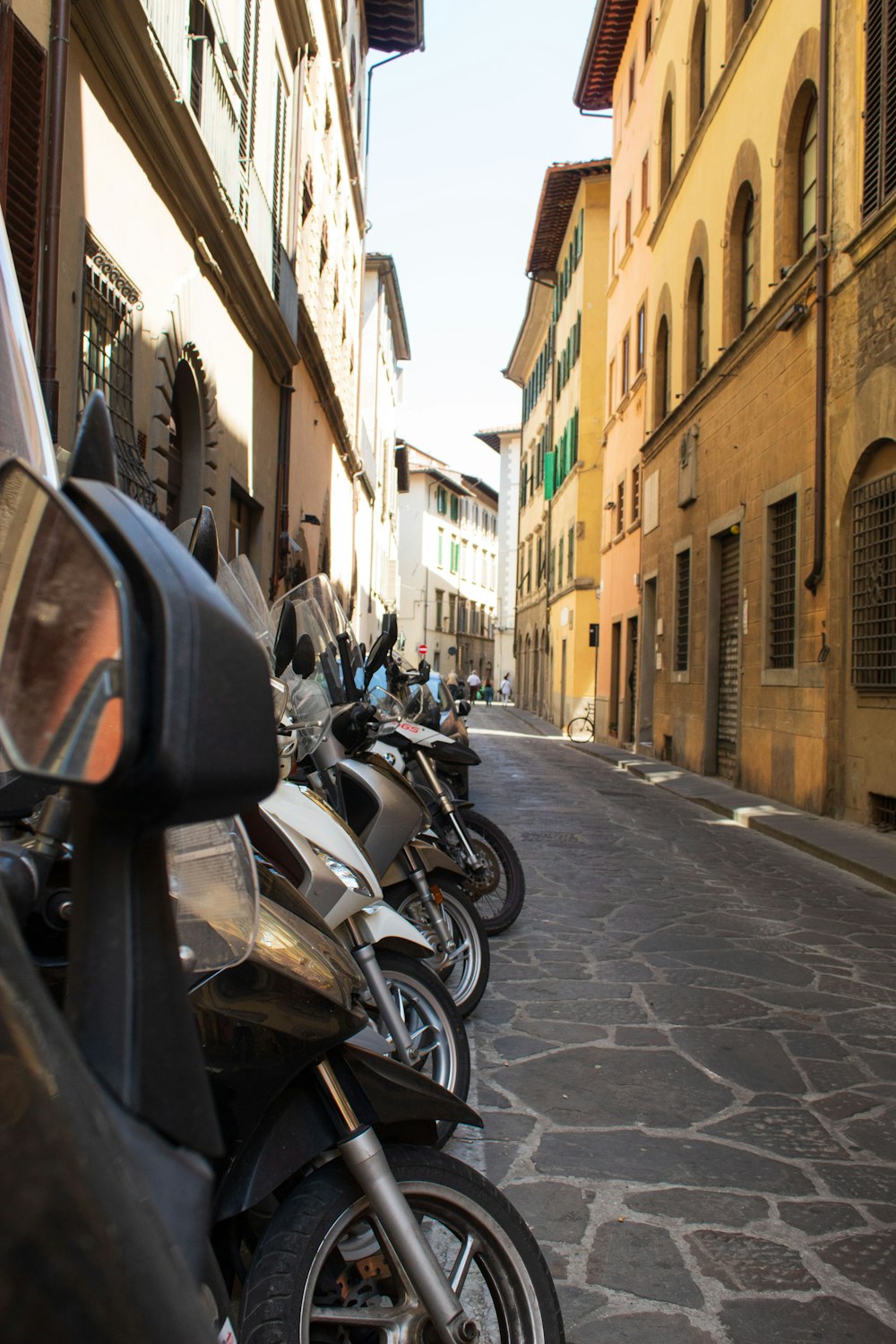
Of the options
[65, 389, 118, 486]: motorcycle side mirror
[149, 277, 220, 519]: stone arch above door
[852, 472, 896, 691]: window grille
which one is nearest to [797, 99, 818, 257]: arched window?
[852, 472, 896, 691]: window grille

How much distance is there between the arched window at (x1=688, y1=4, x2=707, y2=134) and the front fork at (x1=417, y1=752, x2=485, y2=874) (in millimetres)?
16096

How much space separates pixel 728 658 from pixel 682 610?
303 centimetres

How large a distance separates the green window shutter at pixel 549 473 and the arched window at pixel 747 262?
22266 mm

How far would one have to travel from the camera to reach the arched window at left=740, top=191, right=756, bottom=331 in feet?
51.6

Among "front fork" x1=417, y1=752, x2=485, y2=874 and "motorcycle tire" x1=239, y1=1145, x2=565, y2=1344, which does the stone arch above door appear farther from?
"motorcycle tire" x1=239, y1=1145, x2=565, y2=1344

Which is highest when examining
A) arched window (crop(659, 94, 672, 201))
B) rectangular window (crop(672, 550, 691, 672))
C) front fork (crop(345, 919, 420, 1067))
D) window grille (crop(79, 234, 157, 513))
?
arched window (crop(659, 94, 672, 201))

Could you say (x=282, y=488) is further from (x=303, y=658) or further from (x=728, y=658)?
(x=303, y=658)

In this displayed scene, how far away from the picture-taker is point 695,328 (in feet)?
63.5

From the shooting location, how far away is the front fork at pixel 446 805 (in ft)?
18.6

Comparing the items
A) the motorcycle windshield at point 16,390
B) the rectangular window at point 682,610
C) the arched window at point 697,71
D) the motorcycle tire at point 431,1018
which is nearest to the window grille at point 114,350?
the motorcycle tire at point 431,1018

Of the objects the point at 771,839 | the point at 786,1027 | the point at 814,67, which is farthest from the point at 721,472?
the point at 786,1027

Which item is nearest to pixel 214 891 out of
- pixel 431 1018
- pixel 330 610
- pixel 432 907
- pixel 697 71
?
pixel 431 1018

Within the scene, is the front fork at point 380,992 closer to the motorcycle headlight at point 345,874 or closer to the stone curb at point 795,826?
the motorcycle headlight at point 345,874

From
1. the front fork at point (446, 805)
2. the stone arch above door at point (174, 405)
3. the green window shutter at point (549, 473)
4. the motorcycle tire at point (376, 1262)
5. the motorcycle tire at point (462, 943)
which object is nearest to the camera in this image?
the motorcycle tire at point (376, 1262)
